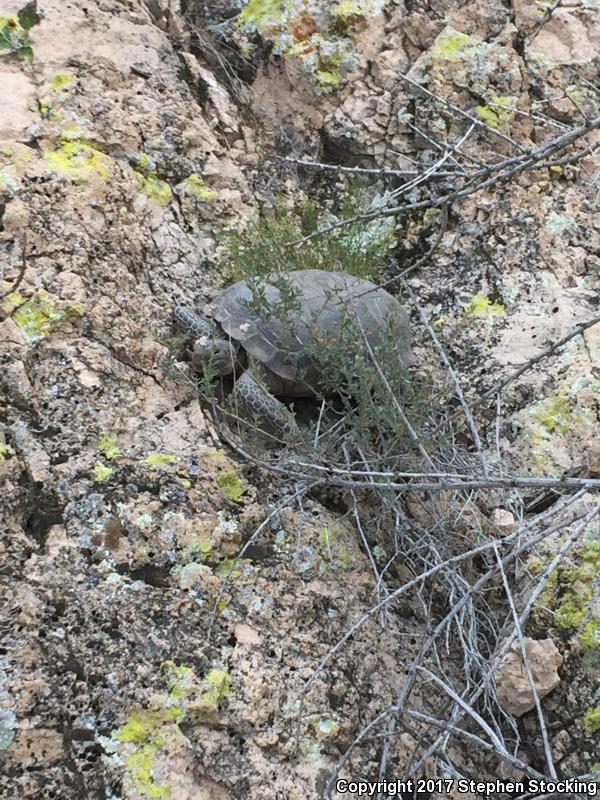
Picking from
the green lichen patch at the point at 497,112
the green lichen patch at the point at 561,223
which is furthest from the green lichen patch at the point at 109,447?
the green lichen patch at the point at 497,112

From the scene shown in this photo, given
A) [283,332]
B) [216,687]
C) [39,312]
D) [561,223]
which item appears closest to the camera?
[216,687]

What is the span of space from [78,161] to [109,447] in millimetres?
1307

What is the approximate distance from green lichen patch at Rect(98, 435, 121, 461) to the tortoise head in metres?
0.49

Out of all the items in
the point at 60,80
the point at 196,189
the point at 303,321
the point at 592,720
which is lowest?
the point at 592,720

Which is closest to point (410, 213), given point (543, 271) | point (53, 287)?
point (543, 271)

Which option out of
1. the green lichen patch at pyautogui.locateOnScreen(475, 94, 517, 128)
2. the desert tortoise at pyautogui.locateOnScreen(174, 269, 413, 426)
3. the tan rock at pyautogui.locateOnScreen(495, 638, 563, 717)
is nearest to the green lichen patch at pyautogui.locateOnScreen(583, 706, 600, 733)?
the tan rock at pyautogui.locateOnScreen(495, 638, 563, 717)

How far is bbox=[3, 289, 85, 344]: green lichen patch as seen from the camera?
2.41 meters

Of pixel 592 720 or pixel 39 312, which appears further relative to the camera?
pixel 39 312

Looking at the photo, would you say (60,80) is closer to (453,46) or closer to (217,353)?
(217,353)

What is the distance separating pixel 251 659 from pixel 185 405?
0.95 m

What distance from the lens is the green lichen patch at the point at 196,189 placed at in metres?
3.28

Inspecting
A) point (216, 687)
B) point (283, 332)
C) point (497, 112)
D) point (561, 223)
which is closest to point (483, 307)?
point (561, 223)

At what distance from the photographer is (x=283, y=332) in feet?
9.48

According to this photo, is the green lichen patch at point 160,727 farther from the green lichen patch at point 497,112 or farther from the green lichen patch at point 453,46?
the green lichen patch at point 453,46
